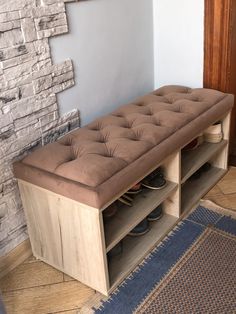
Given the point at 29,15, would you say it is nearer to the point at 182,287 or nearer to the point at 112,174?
the point at 112,174

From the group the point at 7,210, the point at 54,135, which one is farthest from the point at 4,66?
the point at 7,210

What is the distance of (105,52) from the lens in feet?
5.55

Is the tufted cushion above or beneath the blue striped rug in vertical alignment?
above

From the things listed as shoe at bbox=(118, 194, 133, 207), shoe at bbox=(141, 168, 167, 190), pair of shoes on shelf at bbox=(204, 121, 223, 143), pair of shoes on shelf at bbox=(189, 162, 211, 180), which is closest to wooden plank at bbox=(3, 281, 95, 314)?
shoe at bbox=(118, 194, 133, 207)

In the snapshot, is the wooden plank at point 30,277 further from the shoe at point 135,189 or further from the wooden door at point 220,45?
the wooden door at point 220,45

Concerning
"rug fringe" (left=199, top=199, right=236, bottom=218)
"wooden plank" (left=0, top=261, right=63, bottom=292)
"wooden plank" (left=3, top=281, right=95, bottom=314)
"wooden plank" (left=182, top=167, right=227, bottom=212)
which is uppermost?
"wooden plank" (left=182, top=167, right=227, bottom=212)

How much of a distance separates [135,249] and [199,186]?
494 millimetres

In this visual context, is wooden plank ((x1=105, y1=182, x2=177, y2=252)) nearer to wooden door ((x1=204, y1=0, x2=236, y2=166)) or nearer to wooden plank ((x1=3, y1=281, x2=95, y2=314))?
wooden plank ((x1=3, y1=281, x2=95, y2=314))

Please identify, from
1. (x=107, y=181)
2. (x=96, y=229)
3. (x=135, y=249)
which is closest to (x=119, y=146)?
(x=107, y=181)

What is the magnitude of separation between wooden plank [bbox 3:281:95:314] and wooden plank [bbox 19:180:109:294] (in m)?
0.04

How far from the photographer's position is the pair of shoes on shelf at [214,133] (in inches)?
70.9

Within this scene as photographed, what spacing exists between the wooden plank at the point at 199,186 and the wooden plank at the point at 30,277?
1.90 feet

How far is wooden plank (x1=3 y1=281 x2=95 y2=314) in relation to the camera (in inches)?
50.9

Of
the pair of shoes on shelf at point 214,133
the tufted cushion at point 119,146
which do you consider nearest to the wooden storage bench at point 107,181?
the tufted cushion at point 119,146
